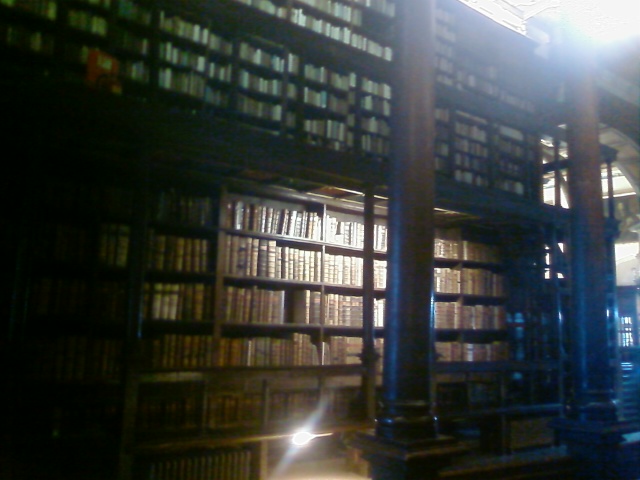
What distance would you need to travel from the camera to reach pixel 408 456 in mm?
2498

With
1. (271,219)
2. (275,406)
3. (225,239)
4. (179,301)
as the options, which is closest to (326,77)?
(271,219)

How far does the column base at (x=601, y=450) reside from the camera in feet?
11.4

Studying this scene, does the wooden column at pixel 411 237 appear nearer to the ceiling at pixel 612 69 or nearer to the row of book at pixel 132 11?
the row of book at pixel 132 11

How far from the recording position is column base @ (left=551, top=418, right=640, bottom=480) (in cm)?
348

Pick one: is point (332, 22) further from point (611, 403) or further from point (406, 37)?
point (611, 403)

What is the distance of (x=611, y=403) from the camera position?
3684mm

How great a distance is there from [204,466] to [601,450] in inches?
96.3

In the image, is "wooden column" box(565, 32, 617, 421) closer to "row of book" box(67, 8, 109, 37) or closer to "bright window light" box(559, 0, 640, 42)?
Answer: "bright window light" box(559, 0, 640, 42)

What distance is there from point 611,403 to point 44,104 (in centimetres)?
374

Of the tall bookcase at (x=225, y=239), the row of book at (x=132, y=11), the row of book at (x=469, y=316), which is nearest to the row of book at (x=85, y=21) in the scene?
the tall bookcase at (x=225, y=239)

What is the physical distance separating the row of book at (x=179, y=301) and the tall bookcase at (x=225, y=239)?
0.04ft

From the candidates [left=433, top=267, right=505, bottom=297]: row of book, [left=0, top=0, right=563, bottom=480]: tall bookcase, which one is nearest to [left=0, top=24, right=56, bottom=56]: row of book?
[left=0, top=0, right=563, bottom=480]: tall bookcase

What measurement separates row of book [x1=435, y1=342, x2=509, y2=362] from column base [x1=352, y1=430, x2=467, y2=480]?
280 cm

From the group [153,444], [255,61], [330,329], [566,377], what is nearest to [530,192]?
[566,377]
